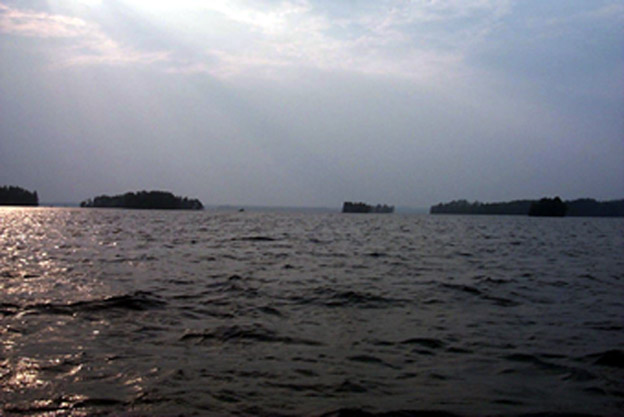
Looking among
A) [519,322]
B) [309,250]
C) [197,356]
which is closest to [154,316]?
[197,356]

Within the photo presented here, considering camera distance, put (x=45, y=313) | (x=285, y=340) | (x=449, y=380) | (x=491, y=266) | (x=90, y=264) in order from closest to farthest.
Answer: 1. (x=449, y=380)
2. (x=285, y=340)
3. (x=45, y=313)
4. (x=90, y=264)
5. (x=491, y=266)

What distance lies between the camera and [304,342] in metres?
10.2

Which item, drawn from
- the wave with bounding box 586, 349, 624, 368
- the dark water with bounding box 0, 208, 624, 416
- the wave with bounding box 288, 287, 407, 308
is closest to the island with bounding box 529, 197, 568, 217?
the dark water with bounding box 0, 208, 624, 416

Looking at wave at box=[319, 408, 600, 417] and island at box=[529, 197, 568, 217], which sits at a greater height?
island at box=[529, 197, 568, 217]

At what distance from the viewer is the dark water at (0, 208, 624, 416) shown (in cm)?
716

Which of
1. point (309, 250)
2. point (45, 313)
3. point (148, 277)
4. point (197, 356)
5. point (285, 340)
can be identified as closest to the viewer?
point (197, 356)

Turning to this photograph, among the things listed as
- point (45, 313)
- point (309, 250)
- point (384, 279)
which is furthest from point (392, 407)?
point (309, 250)

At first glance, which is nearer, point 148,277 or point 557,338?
point 557,338

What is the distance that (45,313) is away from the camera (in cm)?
1220

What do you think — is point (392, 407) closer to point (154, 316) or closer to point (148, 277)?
point (154, 316)

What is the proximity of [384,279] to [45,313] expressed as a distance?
1116cm

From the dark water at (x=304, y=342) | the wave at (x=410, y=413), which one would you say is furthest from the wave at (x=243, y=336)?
the wave at (x=410, y=413)

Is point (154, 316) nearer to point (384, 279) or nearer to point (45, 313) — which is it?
point (45, 313)

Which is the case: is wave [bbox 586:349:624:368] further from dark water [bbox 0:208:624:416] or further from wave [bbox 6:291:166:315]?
wave [bbox 6:291:166:315]
